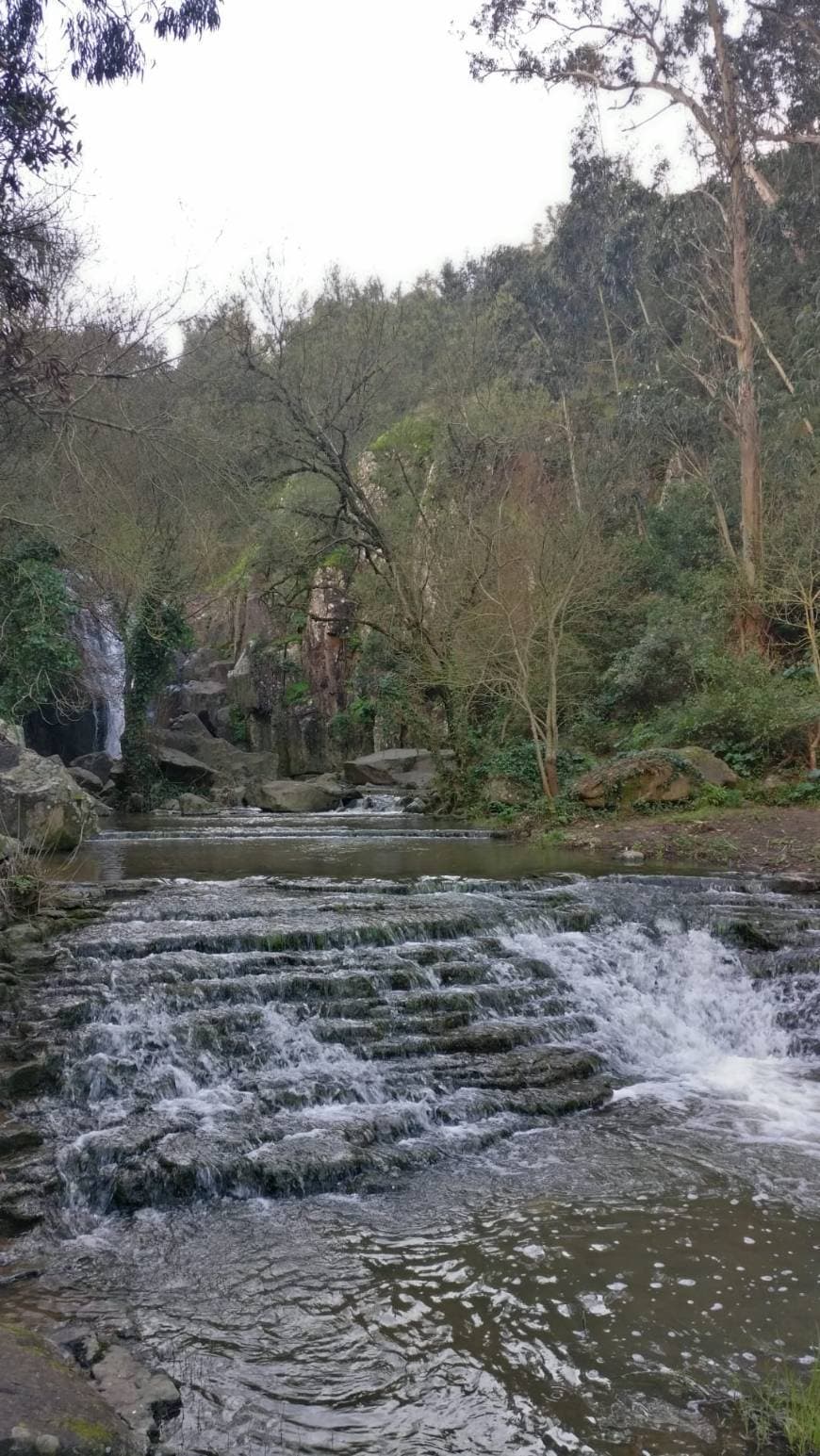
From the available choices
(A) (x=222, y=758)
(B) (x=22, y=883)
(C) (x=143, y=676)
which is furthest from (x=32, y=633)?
(B) (x=22, y=883)

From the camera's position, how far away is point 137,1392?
10.6 feet

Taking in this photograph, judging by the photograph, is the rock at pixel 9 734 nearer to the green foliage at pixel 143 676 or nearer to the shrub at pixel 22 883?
the shrub at pixel 22 883

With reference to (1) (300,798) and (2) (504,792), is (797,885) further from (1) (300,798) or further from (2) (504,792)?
(1) (300,798)

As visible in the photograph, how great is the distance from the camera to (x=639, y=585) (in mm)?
23906

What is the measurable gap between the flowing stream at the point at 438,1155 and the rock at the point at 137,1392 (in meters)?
0.07

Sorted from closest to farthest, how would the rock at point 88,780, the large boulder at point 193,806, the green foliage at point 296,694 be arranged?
the large boulder at point 193,806
the rock at point 88,780
the green foliage at point 296,694

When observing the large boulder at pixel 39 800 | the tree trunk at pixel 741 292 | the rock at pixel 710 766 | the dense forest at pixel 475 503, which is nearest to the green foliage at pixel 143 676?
the dense forest at pixel 475 503

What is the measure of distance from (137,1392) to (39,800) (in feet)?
33.5

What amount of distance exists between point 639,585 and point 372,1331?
21.7 meters

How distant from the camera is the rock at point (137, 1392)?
3.08 metres

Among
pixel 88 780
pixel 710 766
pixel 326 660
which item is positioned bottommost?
pixel 710 766

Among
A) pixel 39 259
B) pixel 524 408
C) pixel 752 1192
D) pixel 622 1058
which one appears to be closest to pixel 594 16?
pixel 524 408

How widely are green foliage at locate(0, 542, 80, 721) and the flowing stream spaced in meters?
7.82

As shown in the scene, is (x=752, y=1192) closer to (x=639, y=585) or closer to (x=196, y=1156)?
(x=196, y=1156)
